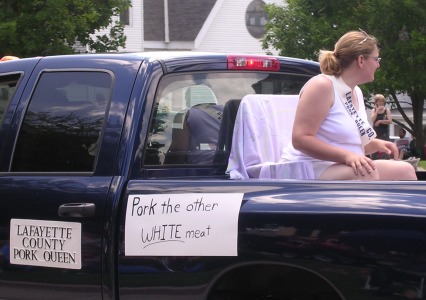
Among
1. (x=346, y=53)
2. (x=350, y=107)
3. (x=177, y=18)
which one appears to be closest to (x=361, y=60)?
(x=346, y=53)

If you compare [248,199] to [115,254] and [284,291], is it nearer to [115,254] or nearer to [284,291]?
Answer: [284,291]

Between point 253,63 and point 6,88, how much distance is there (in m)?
1.32

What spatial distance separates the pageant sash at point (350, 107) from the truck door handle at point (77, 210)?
1.31m

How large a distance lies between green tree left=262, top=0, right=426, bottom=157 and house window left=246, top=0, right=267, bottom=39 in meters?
11.3

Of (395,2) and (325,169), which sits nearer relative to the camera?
(325,169)

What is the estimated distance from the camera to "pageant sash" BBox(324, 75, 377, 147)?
4.21 metres

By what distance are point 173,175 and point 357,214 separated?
1269 mm

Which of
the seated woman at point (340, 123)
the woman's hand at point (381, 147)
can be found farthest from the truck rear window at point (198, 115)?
the woman's hand at point (381, 147)

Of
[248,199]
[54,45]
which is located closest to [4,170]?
[248,199]

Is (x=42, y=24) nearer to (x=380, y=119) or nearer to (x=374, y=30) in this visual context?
(x=374, y=30)

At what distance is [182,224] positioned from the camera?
139 inches

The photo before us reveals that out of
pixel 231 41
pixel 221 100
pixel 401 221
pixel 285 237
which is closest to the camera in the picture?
pixel 401 221

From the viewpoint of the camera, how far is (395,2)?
25.1 m

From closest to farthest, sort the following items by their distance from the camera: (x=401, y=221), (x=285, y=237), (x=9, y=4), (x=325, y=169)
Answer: (x=401, y=221) → (x=285, y=237) → (x=325, y=169) → (x=9, y=4)
